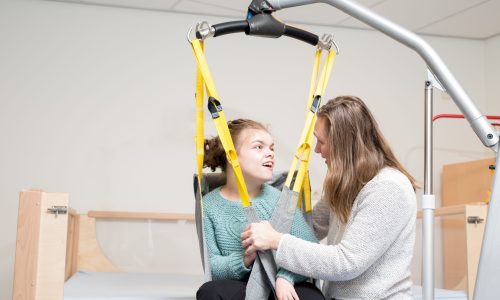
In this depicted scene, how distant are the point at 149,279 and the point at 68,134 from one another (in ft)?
3.30

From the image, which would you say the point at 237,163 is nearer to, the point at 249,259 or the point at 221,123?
the point at 221,123

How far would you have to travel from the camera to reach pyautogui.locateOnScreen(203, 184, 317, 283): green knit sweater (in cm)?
176

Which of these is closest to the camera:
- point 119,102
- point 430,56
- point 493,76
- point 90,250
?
point 430,56

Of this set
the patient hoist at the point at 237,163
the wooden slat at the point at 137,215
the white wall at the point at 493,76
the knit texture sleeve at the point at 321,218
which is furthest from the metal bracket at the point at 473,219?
the white wall at the point at 493,76

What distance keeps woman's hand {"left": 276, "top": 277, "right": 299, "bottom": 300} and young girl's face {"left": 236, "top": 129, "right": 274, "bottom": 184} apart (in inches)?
14.9

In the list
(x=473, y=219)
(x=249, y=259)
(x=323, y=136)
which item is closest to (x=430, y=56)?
(x=323, y=136)

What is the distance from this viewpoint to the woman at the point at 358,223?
1.57 meters


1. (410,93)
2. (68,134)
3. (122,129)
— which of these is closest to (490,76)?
(410,93)

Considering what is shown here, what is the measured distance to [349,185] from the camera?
5.52 feet

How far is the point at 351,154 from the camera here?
5.60ft

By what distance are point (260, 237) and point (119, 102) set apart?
2.10 metres

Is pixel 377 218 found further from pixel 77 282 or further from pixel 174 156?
pixel 174 156

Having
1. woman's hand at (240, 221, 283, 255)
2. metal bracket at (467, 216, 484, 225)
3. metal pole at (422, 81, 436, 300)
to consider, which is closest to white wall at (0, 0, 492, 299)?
metal bracket at (467, 216, 484, 225)

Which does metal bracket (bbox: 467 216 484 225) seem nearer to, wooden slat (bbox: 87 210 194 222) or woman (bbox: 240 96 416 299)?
woman (bbox: 240 96 416 299)
